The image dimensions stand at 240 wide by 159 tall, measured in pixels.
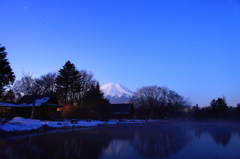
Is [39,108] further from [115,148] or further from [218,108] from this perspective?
[218,108]

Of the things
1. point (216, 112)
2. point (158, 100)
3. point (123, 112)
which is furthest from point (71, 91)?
point (216, 112)

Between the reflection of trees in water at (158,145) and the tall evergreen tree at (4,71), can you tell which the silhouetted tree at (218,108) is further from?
the tall evergreen tree at (4,71)

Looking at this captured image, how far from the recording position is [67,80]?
163ft

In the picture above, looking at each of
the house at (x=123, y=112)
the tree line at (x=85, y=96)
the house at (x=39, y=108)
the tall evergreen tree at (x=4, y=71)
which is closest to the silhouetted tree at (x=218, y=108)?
the tree line at (x=85, y=96)

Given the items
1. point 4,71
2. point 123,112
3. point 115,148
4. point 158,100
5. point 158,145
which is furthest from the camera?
point 158,100

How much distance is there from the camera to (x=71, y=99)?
53.8 meters

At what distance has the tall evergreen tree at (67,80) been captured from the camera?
4950 centimetres

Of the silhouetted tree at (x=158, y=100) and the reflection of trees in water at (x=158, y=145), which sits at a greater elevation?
the silhouetted tree at (x=158, y=100)

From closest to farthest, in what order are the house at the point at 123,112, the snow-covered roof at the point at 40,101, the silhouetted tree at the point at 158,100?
the snow-covered roof at the point at 40,101, the house at the point at 123,112, the silhouetted tree at the point at 158,100

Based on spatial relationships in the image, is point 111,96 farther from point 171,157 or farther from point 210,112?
point 171,157

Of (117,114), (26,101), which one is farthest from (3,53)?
(117,114)

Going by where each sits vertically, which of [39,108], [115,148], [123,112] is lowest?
[115,148]

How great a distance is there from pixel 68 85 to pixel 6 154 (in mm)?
41186

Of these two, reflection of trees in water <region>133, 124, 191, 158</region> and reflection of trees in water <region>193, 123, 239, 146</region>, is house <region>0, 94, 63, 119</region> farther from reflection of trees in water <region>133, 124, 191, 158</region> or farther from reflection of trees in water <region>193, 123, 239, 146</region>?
reflection of trees in water <region>133, 124, 191, 158</region>
